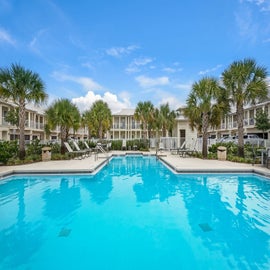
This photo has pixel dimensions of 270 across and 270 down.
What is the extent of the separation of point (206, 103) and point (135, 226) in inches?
530

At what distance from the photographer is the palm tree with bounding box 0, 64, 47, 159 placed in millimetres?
14012

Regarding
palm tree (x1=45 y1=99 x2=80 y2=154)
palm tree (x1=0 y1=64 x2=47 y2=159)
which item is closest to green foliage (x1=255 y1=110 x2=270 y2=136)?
palm tree (x1=45 y1=99 x2=80 y2=154)

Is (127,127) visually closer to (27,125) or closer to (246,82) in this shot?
(27,125)

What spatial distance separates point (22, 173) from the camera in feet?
36.9

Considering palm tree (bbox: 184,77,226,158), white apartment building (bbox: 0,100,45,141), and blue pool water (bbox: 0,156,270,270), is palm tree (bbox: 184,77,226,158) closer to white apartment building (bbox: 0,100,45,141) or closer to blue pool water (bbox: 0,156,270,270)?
blue pool water (bbox: 0,156,270,270)

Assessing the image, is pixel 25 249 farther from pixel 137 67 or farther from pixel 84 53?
pixel 137 67

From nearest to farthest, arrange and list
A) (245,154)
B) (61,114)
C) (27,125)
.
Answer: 1. (245,154)
2. (61,114)
3. (27,125)

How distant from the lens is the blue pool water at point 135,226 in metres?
3.73

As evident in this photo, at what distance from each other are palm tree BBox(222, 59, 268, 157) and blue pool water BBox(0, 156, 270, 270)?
26.3 ft

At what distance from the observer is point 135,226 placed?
203 inches

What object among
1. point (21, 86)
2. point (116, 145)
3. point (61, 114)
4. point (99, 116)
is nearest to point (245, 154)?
point (61, 114)

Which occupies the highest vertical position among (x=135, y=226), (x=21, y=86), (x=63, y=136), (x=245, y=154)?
(x=21, y=86)

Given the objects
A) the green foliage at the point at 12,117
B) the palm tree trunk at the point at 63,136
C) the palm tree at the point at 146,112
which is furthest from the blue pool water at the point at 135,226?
the palm tree at the point at 146,112

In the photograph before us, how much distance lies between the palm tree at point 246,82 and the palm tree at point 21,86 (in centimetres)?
1302
